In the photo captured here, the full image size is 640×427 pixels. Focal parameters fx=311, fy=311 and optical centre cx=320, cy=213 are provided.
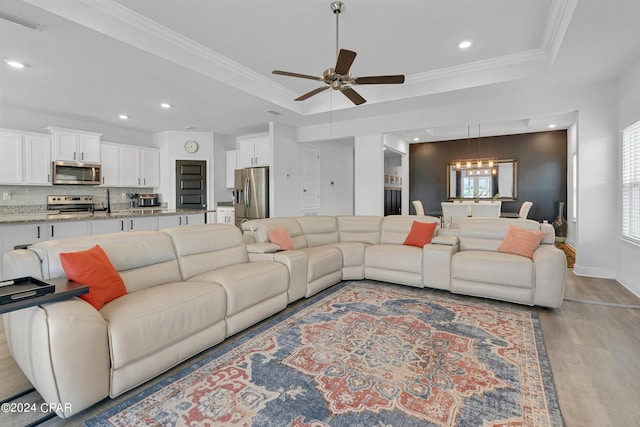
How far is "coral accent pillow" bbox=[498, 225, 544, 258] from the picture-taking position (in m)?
3.51

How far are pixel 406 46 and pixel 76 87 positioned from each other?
180 inches

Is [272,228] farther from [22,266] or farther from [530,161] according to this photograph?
[530,161]

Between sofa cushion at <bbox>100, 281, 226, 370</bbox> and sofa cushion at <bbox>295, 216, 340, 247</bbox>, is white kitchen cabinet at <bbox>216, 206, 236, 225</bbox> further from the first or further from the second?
sofa cushion at <bbox>100, 281, 226, 370</bbox>

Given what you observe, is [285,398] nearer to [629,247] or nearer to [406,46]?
[406,46]

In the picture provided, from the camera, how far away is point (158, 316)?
197cm

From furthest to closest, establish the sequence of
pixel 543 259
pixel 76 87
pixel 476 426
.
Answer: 1. pixel 76 87
2. pixel 543 259
3. pixel 476 426

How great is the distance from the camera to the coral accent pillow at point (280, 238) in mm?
3783

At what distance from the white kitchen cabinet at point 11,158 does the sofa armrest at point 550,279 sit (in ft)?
25.7

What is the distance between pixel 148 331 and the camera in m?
1.90

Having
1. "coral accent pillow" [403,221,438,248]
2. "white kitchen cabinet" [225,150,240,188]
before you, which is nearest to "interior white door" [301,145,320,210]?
"white kitchen cabinet" [225,150,240,188]

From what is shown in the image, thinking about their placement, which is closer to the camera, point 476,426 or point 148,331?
point 476,426

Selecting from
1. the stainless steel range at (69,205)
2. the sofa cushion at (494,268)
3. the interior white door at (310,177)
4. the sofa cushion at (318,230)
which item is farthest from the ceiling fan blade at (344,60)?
the stainless steel range at (69,205)

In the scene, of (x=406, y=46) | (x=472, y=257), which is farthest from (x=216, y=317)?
(x=406, y=46)

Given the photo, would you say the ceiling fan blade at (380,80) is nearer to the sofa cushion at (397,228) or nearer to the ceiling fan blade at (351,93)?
the ceiling fan blade at (351,93)
